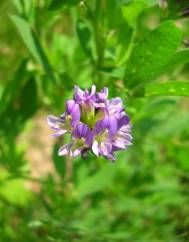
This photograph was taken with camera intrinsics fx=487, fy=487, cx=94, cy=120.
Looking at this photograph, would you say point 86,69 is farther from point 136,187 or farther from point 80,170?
point 136,187

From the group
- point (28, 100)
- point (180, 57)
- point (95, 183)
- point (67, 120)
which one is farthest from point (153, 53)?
point (95, 183)


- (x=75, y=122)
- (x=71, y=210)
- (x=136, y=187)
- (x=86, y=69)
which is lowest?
(x=75, y=122)

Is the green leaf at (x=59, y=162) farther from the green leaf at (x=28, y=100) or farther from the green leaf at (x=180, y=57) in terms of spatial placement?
the green leaf at (x=180, y=57)

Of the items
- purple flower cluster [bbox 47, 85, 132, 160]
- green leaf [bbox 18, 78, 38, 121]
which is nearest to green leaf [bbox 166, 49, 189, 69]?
purple flower cluster [bbox 47, 85, 132, 160]

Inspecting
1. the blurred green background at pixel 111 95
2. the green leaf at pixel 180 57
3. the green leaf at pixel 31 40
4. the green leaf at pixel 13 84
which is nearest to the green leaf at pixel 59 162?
the blurred green background at pixel 111 95

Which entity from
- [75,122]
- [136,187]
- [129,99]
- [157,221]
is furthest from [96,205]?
[75,122]

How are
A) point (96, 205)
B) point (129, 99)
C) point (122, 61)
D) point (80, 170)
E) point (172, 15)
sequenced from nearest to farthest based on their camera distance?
point (172, 15) → point (129, 99) → point (122, 61) → point (80, 170) → point (96, 205)

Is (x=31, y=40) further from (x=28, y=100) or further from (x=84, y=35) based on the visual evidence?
(x=28, y=100)
